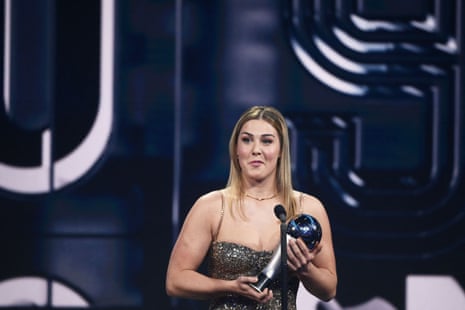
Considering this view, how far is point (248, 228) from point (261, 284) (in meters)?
0.28

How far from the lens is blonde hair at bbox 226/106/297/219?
2.55 metres

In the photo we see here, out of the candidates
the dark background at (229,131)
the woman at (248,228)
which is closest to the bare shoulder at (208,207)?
the woman at (248,228)

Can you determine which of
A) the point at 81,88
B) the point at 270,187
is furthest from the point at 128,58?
the point at 270,187

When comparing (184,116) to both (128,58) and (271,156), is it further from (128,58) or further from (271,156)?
(271,156)

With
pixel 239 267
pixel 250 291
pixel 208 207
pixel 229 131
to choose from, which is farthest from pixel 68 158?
pixel 250 291

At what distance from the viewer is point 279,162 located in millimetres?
2582

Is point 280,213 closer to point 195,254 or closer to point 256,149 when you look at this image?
point 256,149

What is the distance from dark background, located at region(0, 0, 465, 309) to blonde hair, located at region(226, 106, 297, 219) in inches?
56.6

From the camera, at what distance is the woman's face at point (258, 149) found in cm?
251

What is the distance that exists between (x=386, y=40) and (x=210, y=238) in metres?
1.95

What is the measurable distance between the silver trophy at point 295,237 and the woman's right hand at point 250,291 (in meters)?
0.01

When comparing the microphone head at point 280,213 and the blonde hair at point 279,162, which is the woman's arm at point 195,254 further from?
the microphone head at point 280,213

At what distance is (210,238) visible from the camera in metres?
2.56

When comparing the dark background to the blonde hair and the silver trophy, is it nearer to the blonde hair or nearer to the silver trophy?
the blonde hair
